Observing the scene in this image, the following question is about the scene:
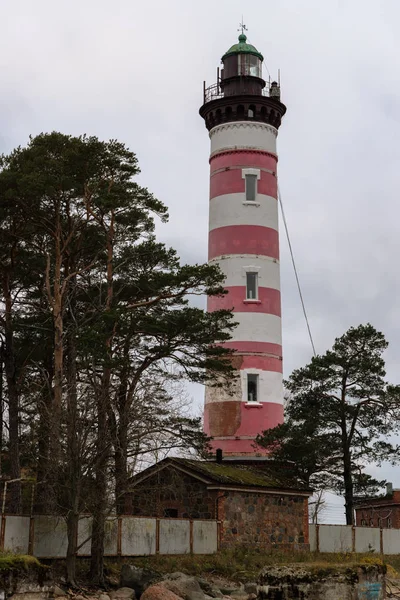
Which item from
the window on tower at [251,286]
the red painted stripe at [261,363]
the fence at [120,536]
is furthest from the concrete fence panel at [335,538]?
the window on tower at [251,286]

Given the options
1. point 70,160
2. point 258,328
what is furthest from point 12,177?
point 258,328

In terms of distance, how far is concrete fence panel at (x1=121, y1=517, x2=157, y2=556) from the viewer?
29953 millimetres

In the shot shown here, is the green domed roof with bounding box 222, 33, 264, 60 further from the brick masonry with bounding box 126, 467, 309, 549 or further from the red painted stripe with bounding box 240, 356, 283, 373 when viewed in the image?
the brick masonry with bounding box 126, 467, 309, 549

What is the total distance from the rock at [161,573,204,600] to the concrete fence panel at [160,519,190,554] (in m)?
3.95

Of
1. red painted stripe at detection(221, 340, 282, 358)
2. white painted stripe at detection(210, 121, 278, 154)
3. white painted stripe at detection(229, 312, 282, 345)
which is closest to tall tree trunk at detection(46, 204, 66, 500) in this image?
red painted stripe at detection(221, 340, 282, 358)

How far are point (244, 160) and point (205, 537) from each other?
18246mm

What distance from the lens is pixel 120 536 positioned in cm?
2975

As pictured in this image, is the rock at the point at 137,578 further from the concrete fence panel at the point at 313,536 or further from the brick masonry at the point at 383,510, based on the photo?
the brick masonry at the point at 383,510

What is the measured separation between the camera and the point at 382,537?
4009cm

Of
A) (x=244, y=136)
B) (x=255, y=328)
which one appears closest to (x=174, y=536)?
(x=255, y=328)

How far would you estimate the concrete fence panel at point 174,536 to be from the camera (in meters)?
31.3

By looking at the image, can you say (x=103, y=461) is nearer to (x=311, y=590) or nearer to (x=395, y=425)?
(x=311, y=590)

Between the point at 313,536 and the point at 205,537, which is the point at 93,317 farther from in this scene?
the point at 313,536

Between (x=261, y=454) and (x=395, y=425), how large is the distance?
5662mm
